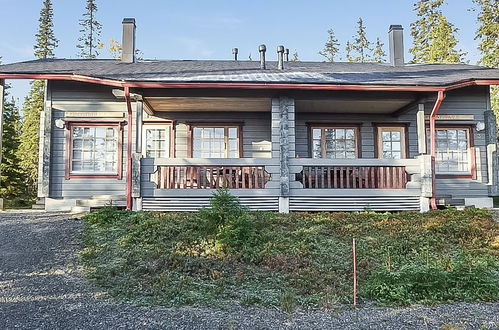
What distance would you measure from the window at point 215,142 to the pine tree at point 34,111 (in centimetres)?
1129

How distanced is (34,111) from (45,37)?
695 centimetres

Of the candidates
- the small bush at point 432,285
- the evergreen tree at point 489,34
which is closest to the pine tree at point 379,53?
the evergreen tree at point 489,34

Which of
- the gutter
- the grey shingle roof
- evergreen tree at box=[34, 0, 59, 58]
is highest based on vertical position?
evergreen tree at box=[34, 0, 59, 58]

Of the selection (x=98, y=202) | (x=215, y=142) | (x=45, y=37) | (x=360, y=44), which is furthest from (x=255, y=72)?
(x=360, y=44)

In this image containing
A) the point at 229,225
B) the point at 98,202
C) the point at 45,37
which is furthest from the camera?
the point at 45,37

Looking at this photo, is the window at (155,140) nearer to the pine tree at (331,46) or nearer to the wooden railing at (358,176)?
the wooden railing at (358,176)

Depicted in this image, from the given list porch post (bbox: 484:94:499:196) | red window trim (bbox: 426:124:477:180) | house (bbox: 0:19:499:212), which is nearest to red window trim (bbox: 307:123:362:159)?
house (bbox: 0:19:499:212)

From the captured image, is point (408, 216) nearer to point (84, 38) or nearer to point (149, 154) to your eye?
point (149, 154)

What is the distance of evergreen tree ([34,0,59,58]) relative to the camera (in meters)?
26.5

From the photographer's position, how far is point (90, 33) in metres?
29.8

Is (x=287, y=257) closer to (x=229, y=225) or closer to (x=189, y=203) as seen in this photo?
(x=229, y=225)

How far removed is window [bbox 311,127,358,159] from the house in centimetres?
3

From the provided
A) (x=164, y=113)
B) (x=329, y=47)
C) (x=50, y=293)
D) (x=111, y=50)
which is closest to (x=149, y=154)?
(x=164, y=113)

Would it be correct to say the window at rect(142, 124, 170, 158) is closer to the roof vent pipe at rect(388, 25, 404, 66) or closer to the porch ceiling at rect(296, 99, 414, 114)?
the porch ceiling at rect(296, 99, 414, 114)
